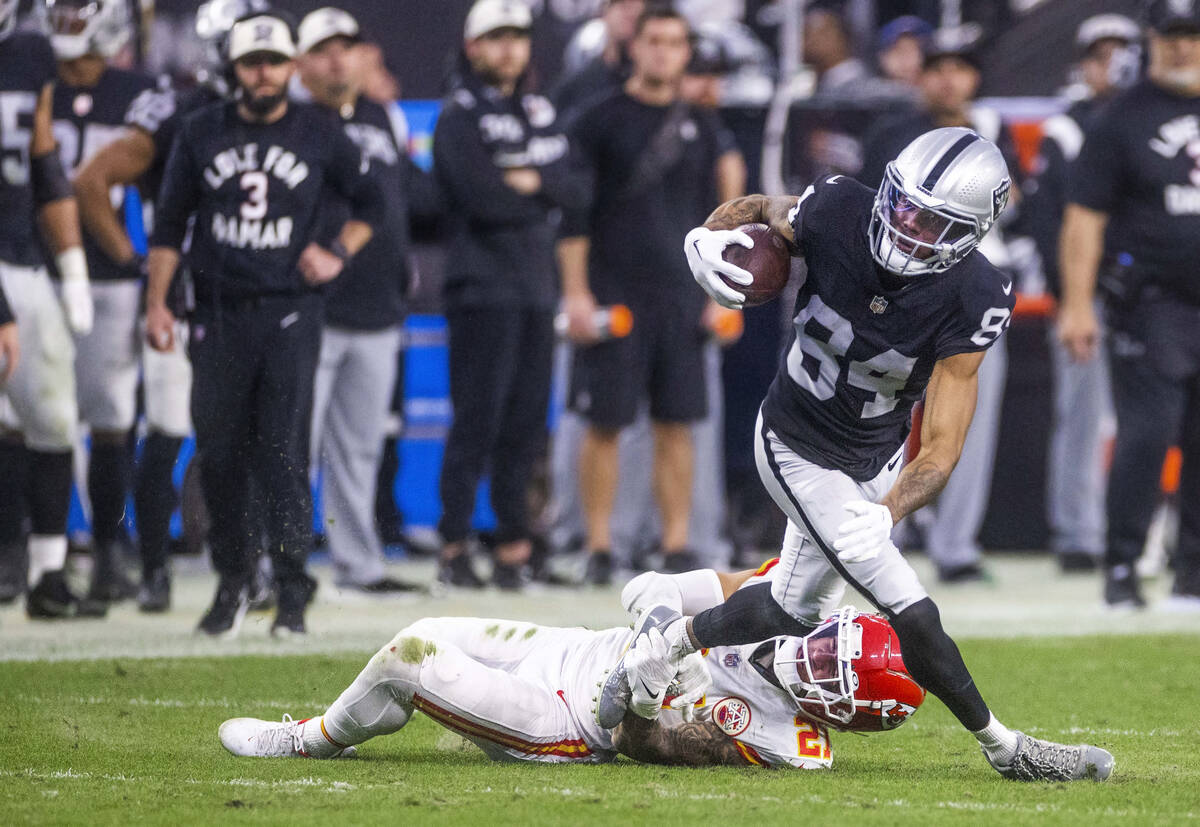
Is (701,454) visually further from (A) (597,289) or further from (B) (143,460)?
(B) (143,460)

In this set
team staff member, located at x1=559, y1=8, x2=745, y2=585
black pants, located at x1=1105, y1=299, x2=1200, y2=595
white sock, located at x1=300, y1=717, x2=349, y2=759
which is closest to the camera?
white sock, located at x1=300, y1=717, x2=349, y2=759

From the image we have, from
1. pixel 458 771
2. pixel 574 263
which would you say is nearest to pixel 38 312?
pixel 574 263

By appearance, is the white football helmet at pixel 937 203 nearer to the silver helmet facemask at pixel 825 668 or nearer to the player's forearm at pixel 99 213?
the silver helmet facemask at pixel 825 668

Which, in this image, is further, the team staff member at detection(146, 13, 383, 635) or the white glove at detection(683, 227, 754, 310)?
the team staff member at detection(146, 13, 383, 635)

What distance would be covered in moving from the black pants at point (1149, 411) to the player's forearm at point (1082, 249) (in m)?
0.20

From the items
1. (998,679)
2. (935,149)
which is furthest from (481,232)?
(935,149)

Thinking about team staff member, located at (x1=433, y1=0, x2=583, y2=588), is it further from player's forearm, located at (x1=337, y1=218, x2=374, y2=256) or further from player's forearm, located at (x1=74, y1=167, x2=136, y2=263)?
player's forearm, located at (x1=74, y1=167, x2=136, y2=263)

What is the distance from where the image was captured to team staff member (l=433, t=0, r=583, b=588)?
758 centimetres

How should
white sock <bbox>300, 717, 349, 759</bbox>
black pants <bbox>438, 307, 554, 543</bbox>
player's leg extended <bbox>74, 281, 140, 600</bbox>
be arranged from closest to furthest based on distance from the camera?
white sock <bbox>300, 717, 349, 759</bbox> → player's leg extended <bbox>74, 281, 140, 600</bbox> → black pants <bbox>438, 307, 554, 543</bbox>

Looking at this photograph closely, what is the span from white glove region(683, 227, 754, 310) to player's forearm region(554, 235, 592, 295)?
3351 millimetres

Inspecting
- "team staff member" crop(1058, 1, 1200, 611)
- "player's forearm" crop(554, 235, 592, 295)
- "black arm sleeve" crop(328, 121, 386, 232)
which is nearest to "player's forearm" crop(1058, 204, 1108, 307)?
"team staff member" crop(1058, 1, 1200, 611)

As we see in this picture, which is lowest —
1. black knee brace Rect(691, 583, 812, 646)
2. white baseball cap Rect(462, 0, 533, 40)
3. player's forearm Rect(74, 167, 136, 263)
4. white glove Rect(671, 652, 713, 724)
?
white glove Rect(671, 652, 713, 724)

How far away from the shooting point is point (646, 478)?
841 centimetres

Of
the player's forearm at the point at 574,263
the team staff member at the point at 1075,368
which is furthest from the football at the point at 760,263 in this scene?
the team staff member at the point at 1075,368
